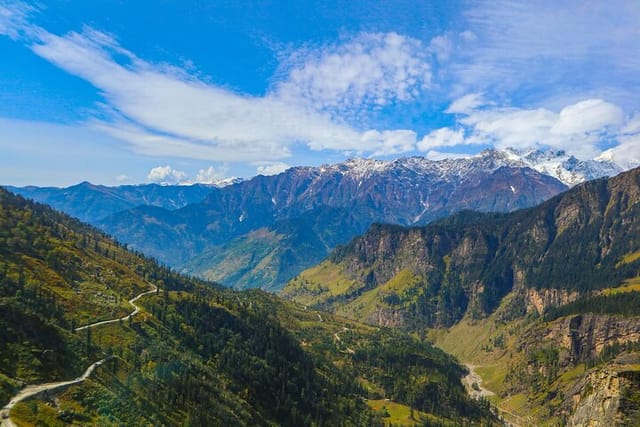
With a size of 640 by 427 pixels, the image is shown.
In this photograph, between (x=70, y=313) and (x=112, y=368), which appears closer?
(x=112, y=368)

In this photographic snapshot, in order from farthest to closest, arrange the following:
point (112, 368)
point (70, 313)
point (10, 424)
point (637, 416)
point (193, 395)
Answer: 1. point (637, 416)
2. point (70, 313)
3. point (193, 395)
4. point (112, 368)
5. point (10, 424)

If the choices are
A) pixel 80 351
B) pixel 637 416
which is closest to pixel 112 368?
pixel 80 351

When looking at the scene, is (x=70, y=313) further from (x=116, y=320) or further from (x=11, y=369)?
(x=11, y=369)

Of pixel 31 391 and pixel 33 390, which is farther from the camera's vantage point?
pixel 33 390

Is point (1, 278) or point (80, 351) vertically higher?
point (1, 278)

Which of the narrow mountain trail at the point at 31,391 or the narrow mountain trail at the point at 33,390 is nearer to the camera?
the narrow mountain trail at the point at 33,390

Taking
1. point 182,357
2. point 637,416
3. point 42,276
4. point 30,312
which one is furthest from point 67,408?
point 637,416

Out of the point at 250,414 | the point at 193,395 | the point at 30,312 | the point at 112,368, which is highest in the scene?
the point at 30,312

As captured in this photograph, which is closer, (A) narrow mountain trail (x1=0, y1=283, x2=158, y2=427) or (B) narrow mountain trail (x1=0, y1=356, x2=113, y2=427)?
(A) narrow mountain trail (x1=0, y1=283, x2=158, y2=427)

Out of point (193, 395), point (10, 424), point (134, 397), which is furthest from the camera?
point (193, 395)
